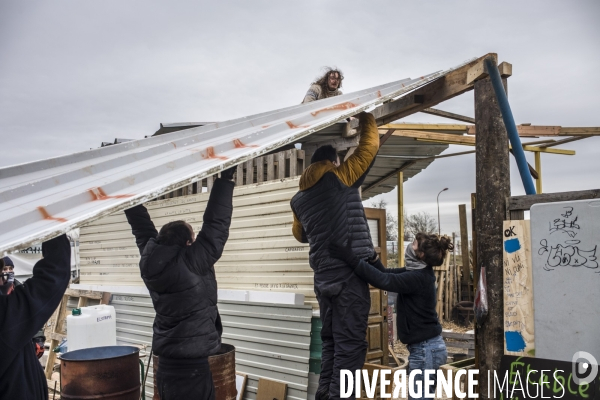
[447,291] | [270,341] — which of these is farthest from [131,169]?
[447,291]

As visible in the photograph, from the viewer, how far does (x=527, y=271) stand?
149 inches

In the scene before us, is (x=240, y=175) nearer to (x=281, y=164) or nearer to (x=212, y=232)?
(x=281, y=164)

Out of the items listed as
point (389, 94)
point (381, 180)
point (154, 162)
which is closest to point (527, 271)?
point (389, 94)

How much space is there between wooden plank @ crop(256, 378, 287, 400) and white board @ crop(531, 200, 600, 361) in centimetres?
302

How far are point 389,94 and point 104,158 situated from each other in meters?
2.16

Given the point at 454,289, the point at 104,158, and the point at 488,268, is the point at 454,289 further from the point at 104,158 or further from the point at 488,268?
the point at 104,158

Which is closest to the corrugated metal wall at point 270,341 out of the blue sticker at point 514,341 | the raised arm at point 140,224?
the raised arm at point 140,224

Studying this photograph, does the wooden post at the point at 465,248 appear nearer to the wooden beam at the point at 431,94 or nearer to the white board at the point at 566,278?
the wooden beam at the point at 431,94

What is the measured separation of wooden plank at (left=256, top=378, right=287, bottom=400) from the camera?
5.76 meters

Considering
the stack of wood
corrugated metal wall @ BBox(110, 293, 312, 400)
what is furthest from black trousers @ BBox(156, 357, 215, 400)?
the stack of wood

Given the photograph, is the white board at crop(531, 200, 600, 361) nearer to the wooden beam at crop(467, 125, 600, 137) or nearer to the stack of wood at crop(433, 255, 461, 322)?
the wooden beam at crop(467, 125, 600, 137)

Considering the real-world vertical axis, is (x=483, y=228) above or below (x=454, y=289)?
above

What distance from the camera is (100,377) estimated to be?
457 centimetres

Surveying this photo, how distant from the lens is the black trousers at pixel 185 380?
4102mm
